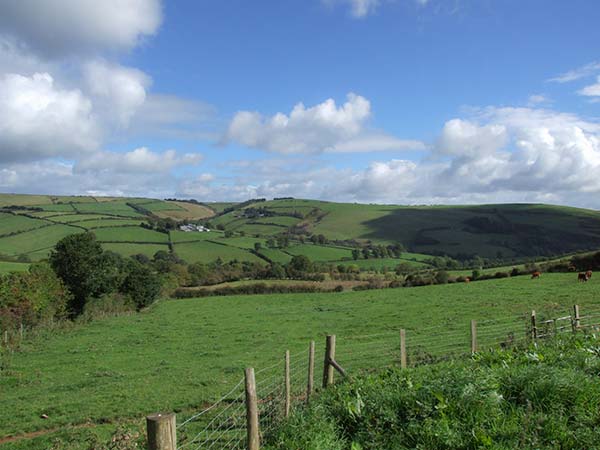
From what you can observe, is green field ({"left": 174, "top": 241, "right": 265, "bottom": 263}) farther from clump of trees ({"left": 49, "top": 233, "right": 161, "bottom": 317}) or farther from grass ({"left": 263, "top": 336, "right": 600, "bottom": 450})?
grass ({"left": 263, "top": 336, "right": 600, "bottom": 450})

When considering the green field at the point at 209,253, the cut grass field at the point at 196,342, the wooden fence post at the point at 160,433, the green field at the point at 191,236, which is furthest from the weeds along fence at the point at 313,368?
the green field at the point at 191,236

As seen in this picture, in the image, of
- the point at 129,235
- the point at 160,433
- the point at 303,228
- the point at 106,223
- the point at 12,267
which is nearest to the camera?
the point at 160,433

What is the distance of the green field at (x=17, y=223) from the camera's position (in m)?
107

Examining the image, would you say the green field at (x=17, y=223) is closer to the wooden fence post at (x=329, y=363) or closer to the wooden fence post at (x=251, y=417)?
the wooden fence post at (x=329, y=363)

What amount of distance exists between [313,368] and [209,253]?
8576 cm

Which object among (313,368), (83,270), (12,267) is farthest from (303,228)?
(313,368)

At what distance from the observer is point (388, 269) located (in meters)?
82.9

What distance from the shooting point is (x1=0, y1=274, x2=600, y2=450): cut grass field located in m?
16.3

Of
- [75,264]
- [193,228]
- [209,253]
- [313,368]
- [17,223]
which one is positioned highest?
[17,223]

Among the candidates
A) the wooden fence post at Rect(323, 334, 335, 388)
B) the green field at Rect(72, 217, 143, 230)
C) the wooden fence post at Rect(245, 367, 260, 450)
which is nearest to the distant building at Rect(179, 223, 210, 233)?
the green field at Rect(72, 217, 143, 230)

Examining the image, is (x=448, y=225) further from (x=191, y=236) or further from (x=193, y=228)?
(x=191, y=236)

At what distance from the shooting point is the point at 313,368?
1235 centimetres

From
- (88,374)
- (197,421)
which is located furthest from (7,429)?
(88,374)

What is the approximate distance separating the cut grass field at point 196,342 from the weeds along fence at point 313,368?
1.90 ft
